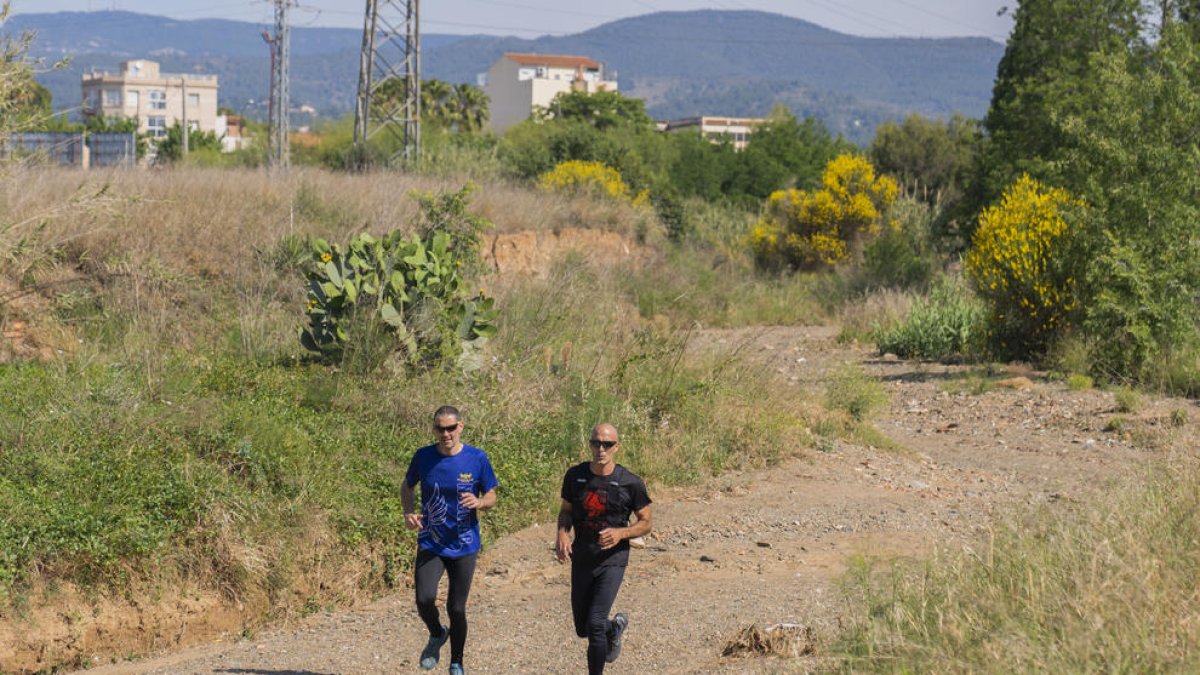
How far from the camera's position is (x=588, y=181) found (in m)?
30.8

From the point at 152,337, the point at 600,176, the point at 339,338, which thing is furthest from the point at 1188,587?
the point at 600,176

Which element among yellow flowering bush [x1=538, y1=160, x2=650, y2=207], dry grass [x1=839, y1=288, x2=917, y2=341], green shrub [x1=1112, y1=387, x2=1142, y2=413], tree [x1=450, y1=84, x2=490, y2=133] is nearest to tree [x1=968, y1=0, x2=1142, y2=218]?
dry grass [x1=839, y1=288, x2=917, y2=341]

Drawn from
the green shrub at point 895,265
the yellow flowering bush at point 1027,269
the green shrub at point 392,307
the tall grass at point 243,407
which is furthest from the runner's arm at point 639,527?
the green shrub at point 895,265

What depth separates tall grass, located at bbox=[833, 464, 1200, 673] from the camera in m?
5.40

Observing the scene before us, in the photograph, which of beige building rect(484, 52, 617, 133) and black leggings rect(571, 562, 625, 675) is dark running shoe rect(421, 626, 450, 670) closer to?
black leggings rect(571, 562, 625, 675)

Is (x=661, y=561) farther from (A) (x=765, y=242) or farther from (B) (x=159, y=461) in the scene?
(A) (x=765, y=242)

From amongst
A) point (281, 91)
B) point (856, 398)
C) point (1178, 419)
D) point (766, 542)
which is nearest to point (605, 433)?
point (766, 542)

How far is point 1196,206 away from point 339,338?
11826mm

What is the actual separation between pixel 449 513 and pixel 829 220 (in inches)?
1038

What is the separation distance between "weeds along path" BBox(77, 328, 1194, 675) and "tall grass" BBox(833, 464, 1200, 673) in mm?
873

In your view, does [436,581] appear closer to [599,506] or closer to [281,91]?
[599,506]

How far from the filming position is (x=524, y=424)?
12.4 m

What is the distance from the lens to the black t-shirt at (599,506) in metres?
6.84

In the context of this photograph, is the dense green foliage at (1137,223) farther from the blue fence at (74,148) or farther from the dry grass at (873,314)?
the blue fence at (74,148)
